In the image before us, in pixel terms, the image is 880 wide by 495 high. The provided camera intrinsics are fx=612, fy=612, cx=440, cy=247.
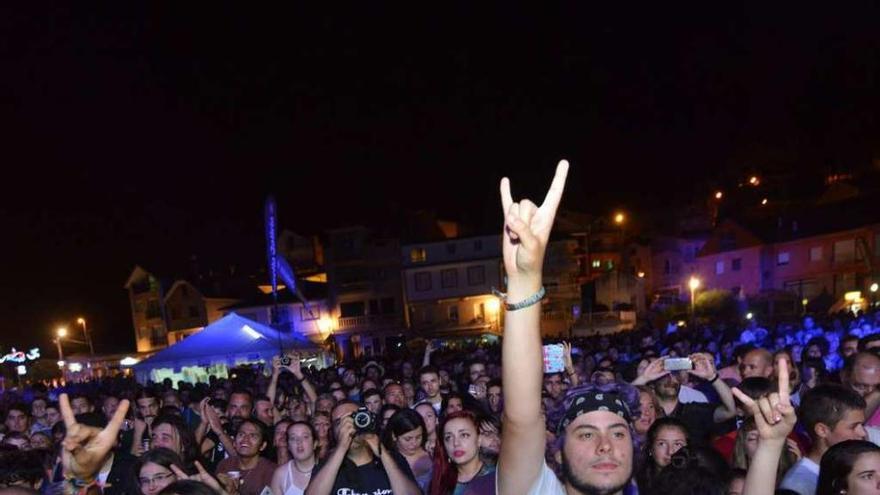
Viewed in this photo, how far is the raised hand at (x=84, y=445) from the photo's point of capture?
324 cm

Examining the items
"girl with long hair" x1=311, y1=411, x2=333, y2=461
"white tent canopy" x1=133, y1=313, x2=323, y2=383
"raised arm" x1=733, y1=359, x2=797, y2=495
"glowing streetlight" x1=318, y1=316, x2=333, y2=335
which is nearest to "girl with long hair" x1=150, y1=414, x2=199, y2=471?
"girl with long hair" x1=311, y1=411, x2=333, y2=461

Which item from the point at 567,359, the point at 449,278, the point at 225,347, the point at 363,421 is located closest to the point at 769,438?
the point at 363,421

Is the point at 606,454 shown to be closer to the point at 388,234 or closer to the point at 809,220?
the point at 388,234

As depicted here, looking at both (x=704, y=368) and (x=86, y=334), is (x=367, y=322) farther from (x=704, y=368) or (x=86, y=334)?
(x=704, y=368)

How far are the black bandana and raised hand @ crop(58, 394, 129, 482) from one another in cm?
237

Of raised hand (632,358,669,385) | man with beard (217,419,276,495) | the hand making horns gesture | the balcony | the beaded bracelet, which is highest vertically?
the hand making horns gesture

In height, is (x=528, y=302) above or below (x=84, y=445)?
above

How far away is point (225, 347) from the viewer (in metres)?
17.6

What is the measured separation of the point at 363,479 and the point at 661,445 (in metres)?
1.90

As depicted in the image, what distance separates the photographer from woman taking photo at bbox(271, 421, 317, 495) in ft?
15.1

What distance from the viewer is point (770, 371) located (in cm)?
577

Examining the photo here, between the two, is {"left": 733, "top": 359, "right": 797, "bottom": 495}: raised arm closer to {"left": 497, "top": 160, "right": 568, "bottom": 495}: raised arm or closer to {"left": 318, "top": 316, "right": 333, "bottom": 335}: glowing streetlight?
{"left": 497, "top": 160, "right": 568, "bottom": 495}: raised arm

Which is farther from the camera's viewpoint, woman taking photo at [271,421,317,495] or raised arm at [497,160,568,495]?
woman taking photo at [271,421,317,495]

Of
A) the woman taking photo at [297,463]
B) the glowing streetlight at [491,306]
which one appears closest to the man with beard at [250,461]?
the woman taking photo at [297,463]
